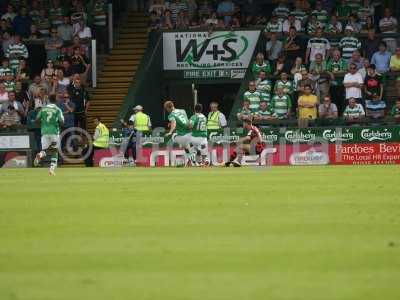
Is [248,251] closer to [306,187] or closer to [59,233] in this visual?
[59,233]

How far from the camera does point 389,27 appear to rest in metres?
34.4

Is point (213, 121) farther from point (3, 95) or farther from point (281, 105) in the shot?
point (3, 95)

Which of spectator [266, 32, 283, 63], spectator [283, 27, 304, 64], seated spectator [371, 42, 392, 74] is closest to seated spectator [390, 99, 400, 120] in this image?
seated spectator [371, 42, 392, 74]

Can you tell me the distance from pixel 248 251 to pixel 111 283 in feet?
6.58

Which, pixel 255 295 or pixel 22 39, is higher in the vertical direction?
pixel 22 39

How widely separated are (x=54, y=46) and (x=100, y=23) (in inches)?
90.1

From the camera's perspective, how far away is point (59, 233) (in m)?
11.8

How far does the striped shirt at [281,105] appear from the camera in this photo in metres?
33.1

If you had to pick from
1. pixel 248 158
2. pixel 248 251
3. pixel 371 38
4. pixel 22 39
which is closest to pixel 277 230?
pixel 248 251

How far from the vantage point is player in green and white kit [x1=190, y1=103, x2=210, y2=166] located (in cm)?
3142

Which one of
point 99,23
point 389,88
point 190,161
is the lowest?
point 190,161

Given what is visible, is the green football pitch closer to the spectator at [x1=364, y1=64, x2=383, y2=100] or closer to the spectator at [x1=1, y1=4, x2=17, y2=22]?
the spectator at [x1=364, y1=64, x2=383, y2=100]

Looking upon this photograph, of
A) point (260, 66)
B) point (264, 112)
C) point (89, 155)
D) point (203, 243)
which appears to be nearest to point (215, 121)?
point (264, 112)

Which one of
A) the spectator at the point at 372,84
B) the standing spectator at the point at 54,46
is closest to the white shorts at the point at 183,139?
the spectator at the point at 372,84
